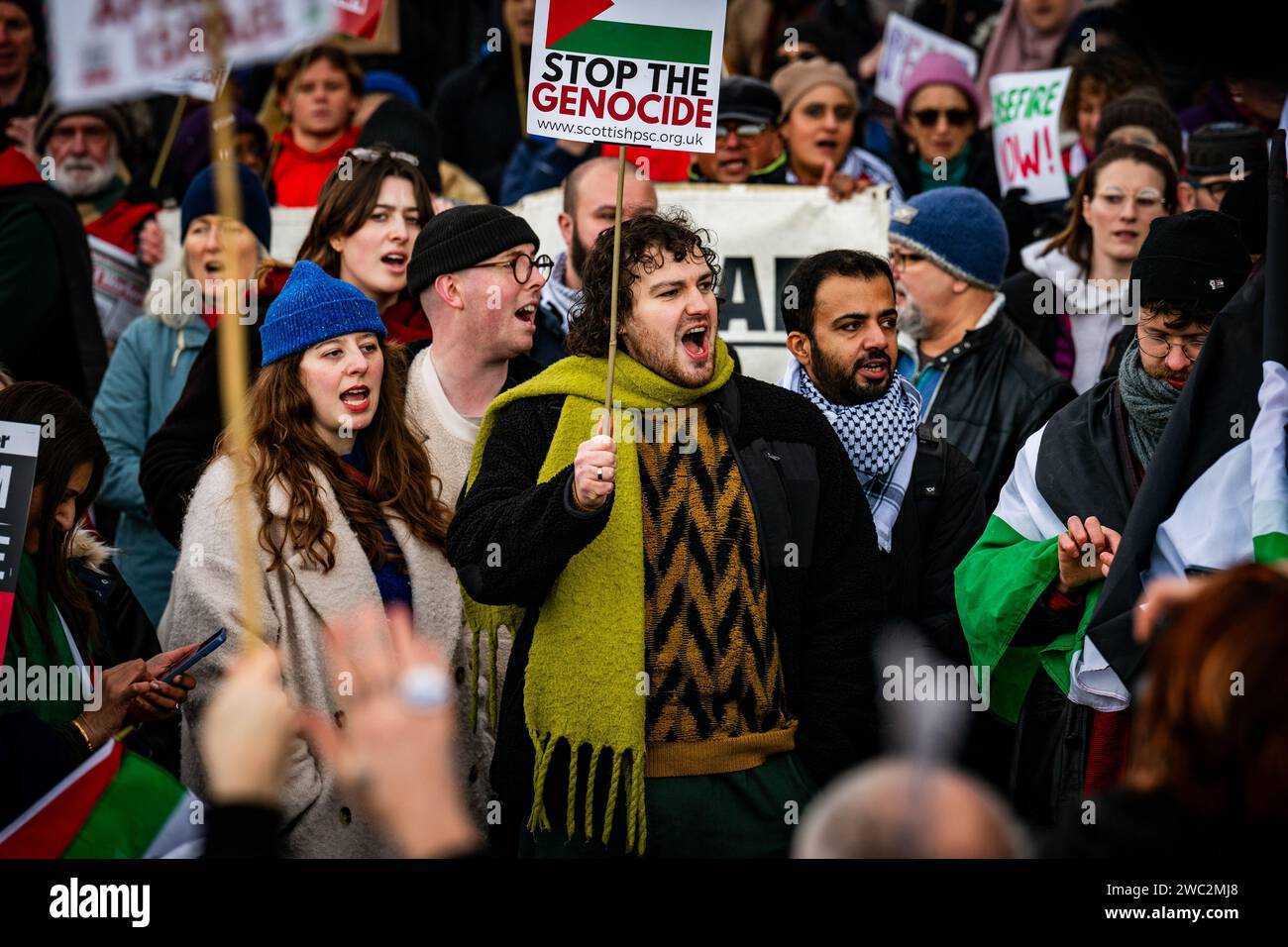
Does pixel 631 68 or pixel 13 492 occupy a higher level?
pixel 631 68

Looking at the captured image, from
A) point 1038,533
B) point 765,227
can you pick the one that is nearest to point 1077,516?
point 1038,533

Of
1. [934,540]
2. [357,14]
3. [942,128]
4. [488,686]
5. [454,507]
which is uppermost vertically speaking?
[357,14]

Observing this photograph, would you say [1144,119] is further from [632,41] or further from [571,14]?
[571,14]

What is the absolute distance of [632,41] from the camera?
16.8 feet

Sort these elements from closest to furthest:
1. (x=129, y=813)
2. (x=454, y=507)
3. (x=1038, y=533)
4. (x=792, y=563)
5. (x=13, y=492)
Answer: (x=129, y=813), (x=13, y=492), (x=792, y=563), (x=1038, y=533), (x=454, y=507)

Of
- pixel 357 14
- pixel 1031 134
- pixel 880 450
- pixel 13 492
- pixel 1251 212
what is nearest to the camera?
pixel 13 492

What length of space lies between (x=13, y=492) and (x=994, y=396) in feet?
11.2

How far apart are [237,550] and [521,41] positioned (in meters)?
5.06

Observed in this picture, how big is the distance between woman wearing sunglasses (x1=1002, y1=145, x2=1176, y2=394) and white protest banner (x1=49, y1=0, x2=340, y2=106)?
13.3ft

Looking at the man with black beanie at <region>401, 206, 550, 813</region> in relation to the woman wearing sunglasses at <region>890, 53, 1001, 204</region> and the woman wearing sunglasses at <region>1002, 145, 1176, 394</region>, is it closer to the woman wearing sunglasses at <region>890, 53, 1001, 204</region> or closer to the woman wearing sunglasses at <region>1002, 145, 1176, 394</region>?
the woman wearing sunglasses at <region>1002, 145, 1176, 394</region>

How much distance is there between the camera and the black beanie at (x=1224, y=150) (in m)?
7.48

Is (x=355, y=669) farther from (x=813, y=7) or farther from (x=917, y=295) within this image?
(x=813, y=7)

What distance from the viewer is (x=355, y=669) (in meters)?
4.96
